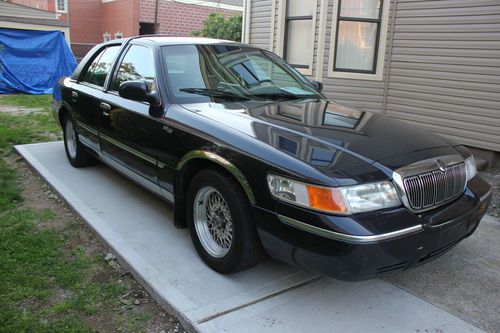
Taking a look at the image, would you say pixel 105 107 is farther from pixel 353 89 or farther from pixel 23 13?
pixel 23 13

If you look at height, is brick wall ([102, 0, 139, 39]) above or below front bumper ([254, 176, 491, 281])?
above

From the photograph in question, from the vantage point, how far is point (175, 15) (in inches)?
952

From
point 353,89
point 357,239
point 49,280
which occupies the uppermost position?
point 353,89

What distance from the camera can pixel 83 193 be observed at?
5.07m

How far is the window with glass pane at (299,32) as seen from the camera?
870 cm

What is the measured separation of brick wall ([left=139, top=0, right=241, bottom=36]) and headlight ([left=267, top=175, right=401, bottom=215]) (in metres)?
22.3

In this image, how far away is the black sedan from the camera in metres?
2.64

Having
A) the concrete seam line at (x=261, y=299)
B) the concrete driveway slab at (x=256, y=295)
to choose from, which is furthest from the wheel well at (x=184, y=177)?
the concrete seam line at (x=261, y=299)

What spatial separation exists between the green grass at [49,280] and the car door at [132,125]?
31.6 inches

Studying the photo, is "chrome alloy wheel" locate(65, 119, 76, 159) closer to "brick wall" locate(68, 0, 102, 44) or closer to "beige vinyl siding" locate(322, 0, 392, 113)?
"beige vinyl siding" locate(322, 0, 392, 113)

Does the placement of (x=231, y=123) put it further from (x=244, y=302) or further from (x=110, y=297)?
(x=110, y=297)

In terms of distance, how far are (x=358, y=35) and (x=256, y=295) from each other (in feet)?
20.0

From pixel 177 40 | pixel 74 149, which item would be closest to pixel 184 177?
pixel 177 40

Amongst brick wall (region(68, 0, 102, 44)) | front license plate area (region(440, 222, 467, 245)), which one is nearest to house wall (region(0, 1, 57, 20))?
brick wall (region(68, 0, 102, 44))
